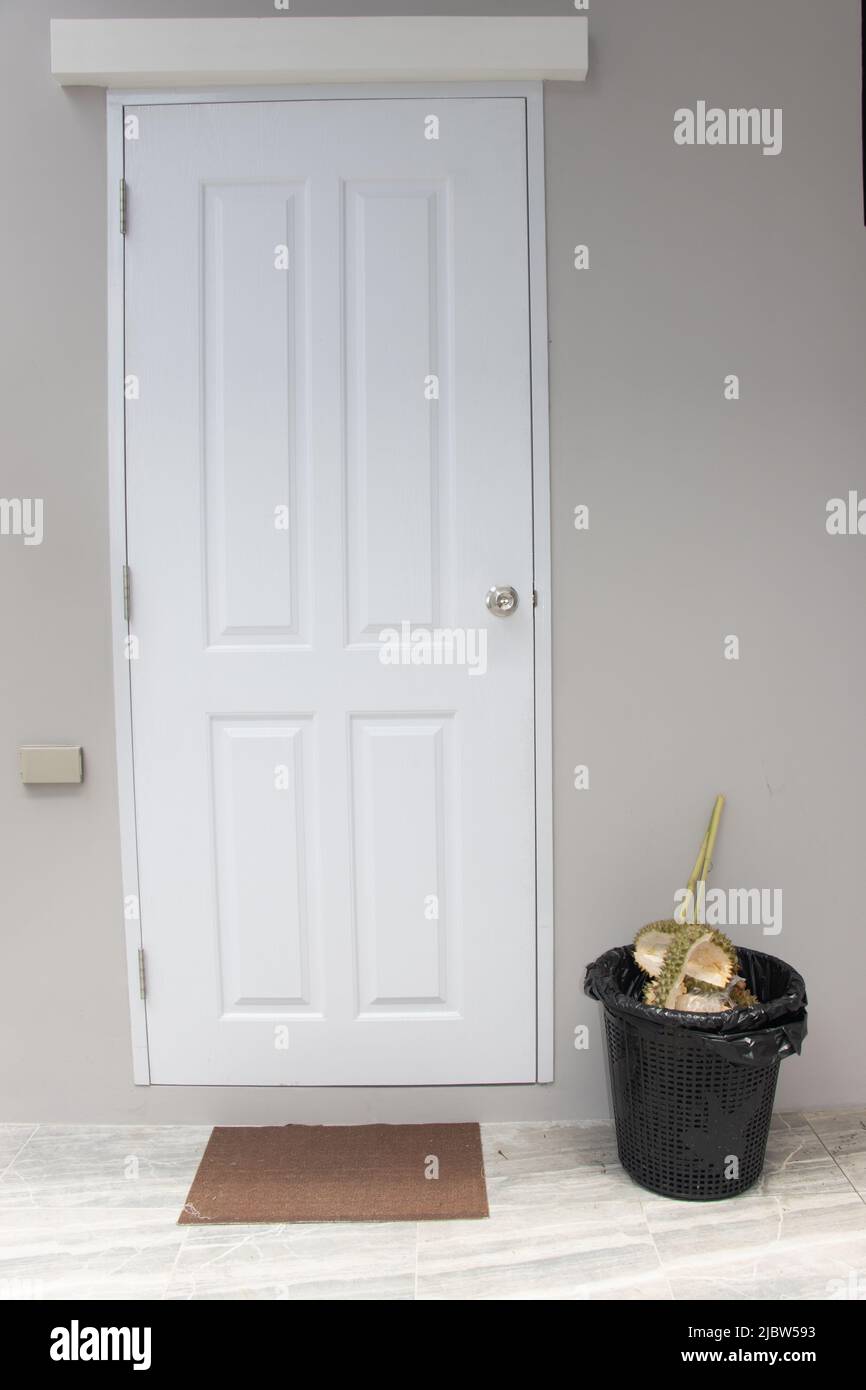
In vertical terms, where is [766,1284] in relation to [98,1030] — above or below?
below

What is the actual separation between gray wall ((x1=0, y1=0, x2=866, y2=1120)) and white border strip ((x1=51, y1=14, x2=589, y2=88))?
60mm

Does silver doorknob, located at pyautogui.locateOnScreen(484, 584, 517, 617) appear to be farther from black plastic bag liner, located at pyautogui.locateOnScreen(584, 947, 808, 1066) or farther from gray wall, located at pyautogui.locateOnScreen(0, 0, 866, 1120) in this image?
black plastic bag liner, located at pyautogui.locateOnScreen(584, 947, 808, 1066)

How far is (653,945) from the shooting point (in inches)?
84.0

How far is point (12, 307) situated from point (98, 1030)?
5.14 feet

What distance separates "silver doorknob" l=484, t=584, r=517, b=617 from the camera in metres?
2.26

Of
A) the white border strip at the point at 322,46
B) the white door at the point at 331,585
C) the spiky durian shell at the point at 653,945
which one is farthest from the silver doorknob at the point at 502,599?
the white border strip at the point at 322,46

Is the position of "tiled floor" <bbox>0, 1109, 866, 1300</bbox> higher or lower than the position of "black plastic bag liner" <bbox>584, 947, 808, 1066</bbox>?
lower

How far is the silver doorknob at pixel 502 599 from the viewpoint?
2260mm

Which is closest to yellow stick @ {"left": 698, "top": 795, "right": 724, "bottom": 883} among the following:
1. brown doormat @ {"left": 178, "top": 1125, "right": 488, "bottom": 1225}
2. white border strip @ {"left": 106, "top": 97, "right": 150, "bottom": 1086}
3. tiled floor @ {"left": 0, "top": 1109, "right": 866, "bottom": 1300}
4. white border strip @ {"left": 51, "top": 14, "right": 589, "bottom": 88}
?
tiled floor @ {"left": 0, "top": 1109, "right": 866, "bottom": 1300}

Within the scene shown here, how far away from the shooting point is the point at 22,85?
7.29 feet

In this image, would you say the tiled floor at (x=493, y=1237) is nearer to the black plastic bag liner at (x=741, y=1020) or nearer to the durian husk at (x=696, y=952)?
the black plastic bag liner at (x=741, y=1020)

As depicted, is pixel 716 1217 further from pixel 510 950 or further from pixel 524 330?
pixel 524 330
